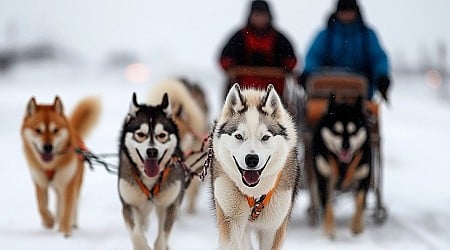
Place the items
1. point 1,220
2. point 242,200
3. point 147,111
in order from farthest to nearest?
point 1,220
point 147,111
point 242,200

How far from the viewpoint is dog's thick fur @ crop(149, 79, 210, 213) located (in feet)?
20.4

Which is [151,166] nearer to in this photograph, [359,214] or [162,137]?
[162,137]

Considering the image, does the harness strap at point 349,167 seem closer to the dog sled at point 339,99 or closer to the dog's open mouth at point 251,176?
the dog sled at point 339,99

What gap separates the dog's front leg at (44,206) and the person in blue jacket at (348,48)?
→ 2.85 metres

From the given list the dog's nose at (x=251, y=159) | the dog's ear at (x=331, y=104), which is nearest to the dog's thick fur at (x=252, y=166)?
the dog's nose at (x=251, y=159)

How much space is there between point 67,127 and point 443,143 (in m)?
12.2

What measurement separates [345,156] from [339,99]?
0.61 metres

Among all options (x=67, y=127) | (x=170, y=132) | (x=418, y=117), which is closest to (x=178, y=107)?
(x=67, y=127)

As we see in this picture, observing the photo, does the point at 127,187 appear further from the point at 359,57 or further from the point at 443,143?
the point at 443,143

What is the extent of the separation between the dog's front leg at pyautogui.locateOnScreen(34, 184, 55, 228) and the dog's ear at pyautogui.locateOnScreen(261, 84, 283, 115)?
331 centimetres

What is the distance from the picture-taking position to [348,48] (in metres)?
7.53

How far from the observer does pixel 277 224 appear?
13.9 feet

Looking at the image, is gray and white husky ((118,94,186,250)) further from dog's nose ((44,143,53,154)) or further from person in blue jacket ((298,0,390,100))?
person in blue jacket ((298,0,390,100))

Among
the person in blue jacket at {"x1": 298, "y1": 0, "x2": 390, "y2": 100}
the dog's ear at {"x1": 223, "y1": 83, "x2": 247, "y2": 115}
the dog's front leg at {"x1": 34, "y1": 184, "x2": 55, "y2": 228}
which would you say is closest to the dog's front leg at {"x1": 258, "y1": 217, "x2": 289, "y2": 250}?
the dog's ear at {"x1": 223, "y1": 83, "x2": 247, "y2": 115}
